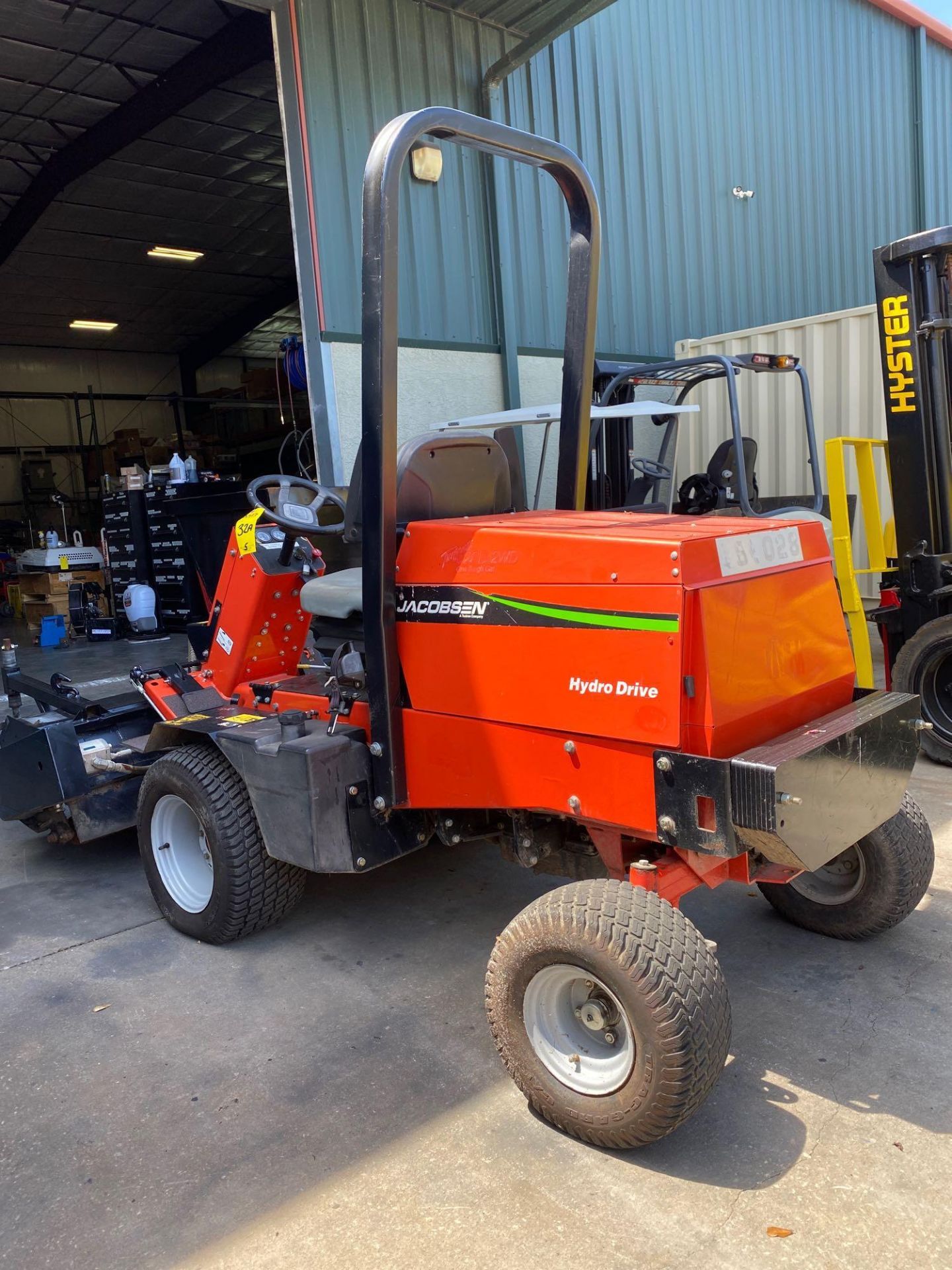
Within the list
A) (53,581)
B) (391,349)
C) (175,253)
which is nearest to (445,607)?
(391,349)

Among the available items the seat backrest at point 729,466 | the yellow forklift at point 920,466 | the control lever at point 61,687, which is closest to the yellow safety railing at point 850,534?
the yellow forklift at point 920,466

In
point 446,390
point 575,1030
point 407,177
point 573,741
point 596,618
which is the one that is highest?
point 407,177

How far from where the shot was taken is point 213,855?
3268 mm

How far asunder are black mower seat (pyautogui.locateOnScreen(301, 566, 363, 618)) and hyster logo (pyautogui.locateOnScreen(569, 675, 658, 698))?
0.80 meters

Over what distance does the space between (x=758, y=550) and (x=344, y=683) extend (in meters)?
1.33

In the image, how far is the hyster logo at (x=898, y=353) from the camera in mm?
5020

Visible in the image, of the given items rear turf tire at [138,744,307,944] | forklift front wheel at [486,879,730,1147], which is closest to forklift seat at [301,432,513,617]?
rear turf tire at [138,744,307,944]

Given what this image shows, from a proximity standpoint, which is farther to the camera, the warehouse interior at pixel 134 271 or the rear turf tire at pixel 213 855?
the warehouse interior at pixel 134 271

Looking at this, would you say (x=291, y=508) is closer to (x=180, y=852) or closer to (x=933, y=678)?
(x=180, y=852)

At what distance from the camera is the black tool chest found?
10.7 m

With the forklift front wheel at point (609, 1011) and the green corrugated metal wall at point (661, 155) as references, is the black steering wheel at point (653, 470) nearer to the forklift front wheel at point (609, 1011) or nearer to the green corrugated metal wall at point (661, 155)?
the green corrugated metal wall at point (661, 155)

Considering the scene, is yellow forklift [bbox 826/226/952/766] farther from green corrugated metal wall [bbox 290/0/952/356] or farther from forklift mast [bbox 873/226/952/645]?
green corrugated metal wall [bbox 290/0/952/356]

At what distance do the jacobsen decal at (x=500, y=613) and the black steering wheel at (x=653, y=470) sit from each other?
4468mm

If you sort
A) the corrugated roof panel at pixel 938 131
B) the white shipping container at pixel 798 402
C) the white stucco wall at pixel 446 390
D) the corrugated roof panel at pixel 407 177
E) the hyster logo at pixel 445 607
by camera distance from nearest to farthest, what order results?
the hyster logo at pixel 445 607, the corrugated roof panel at pixel 407 177, the white stucco wall at pixel 446 390, the white shipping container at pixel 798 402, the corrugated roof panel at pixel 938 131
